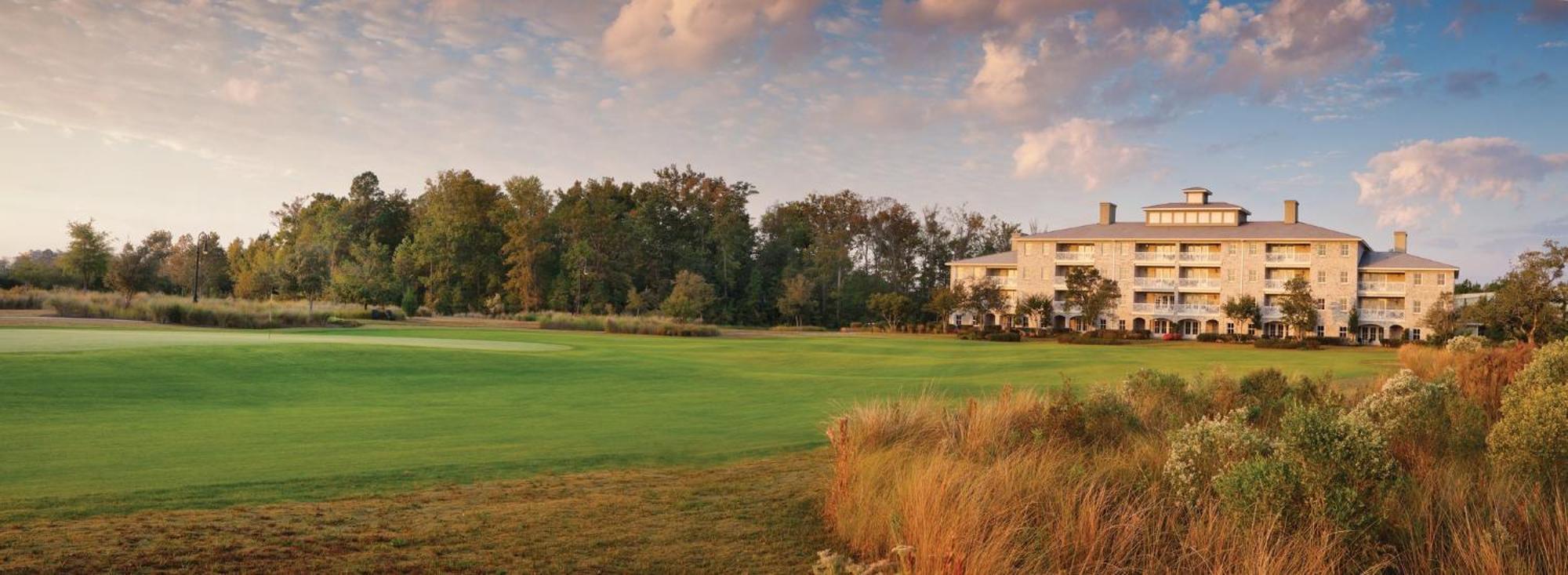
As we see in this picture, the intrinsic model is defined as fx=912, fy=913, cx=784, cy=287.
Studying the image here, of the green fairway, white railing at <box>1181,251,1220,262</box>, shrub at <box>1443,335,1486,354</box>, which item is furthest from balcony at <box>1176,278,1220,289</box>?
shrub at <box>1443,335,1486,354</box>

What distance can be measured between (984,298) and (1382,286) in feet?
96.5

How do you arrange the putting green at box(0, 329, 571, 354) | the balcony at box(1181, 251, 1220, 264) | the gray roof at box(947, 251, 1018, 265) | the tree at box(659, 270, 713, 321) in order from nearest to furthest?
1. the putting green at box(0, 329, 571, 354)
2. the tree at box(659, 270, 713, 321)
3. the balcony at box(1181, 251, 1220, 264)
4. the gray roof at box(947, 251, 1018, 265)

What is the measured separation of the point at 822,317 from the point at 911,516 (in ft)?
252

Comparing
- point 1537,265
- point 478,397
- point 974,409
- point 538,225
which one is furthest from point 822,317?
point 974,409

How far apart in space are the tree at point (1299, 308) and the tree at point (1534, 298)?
12755 mm

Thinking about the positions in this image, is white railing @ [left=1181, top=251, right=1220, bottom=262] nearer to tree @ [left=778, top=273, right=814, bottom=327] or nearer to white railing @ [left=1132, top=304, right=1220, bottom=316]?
white railing @ [left=1132, top=304, right=1220, bottom=316]

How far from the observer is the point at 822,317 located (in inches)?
3290

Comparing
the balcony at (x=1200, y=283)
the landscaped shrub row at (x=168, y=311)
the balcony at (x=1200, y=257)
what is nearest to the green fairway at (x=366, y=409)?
the landscaped shrub row at (x=168, y=311)

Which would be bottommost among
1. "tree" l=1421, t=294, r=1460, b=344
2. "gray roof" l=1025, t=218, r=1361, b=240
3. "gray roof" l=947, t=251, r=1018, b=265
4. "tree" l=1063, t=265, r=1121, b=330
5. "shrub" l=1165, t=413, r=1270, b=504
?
"shrub" l=1165, t=413, r=1270, b=504

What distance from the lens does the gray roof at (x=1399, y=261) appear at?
65.8m

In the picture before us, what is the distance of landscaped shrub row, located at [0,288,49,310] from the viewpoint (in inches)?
1581

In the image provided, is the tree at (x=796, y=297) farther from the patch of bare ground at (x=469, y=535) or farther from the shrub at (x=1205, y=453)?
the shrub at (x=1205, y=453)

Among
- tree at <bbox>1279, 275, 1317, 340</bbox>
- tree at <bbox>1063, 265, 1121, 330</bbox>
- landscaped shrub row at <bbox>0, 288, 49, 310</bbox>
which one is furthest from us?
tree at <bbox>1063, 265, 1121, 330</bbox>

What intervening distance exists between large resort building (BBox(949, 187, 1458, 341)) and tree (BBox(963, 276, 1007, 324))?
4.17 ft
